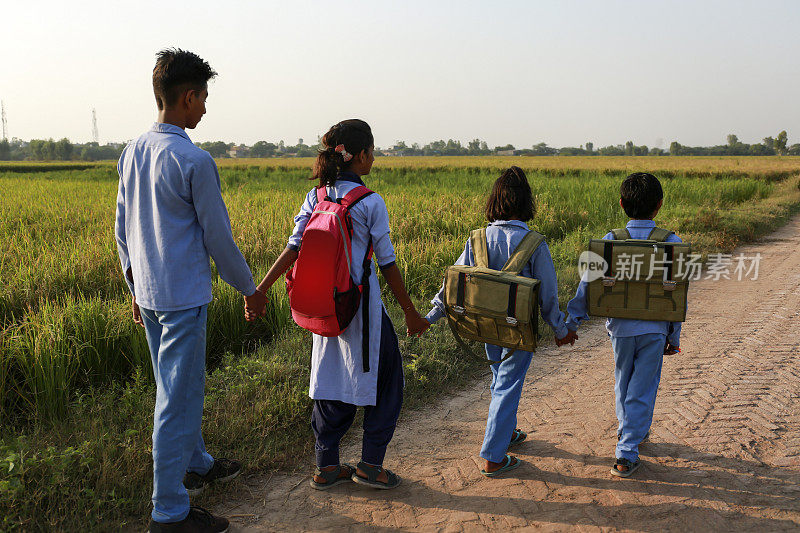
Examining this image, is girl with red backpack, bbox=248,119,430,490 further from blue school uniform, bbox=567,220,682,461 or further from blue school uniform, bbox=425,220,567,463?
blue school uniform, bbox=567,220,682,461

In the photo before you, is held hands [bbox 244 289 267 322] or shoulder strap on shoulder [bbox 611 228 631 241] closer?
held hands [bbox 244 289 267 322]

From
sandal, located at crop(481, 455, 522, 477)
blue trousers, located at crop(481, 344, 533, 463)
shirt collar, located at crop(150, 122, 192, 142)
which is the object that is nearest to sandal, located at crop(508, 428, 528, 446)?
sandal, located at crop(481, 455, 522, 477)

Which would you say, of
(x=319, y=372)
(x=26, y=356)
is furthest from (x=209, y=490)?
(x=26, y=356)

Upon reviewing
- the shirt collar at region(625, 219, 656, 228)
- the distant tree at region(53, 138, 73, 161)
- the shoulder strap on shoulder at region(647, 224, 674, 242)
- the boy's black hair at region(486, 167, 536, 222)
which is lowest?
the shoulder strap on shoulder at region(647, 224, 674, 242)

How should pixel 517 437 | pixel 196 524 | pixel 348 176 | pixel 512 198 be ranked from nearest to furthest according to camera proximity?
pixel 196 524 → pixel 348 176 → pixel 512 198 → pixel 517 437

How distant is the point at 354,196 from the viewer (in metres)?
2.79

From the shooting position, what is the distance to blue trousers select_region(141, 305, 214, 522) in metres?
2.49

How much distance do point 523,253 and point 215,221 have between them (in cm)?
150

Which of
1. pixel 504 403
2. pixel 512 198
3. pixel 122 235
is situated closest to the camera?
pixel 122 235

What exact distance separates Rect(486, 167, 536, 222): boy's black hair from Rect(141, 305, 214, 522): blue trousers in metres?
1.55

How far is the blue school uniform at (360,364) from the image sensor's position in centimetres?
282

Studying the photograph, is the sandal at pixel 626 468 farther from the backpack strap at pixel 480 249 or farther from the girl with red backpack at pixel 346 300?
the backpack strap at pixel 480 249

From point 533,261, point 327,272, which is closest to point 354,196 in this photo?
point 327,272

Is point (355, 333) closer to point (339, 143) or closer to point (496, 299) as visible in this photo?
point (496, 299)
